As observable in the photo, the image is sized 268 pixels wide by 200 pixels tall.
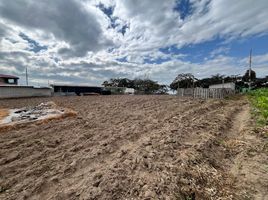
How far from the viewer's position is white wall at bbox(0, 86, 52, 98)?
27.4 metres

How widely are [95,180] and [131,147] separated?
1687 mm

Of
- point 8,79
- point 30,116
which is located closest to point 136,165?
point 30,116

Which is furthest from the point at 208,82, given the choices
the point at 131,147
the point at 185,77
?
the point at 131,147

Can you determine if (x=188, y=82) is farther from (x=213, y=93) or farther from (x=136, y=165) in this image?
(x=136, y=165)

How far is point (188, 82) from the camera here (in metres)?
43.1

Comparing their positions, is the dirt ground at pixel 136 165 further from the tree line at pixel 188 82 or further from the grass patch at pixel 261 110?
the tree line at pixel 188 82

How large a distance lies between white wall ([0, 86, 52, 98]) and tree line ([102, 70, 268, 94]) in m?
25.6

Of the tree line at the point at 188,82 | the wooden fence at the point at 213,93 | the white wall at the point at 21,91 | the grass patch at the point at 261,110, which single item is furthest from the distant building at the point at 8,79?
the grass patch at the point at 261,110

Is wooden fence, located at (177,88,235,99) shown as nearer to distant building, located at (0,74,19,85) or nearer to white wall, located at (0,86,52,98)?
white wall, located at (0,86,52,98)

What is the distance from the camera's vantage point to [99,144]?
15.6 ft

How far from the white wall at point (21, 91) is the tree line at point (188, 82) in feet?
84.1

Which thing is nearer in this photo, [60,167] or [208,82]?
[60,167]

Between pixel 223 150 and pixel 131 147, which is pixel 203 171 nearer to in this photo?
pixel 223 150

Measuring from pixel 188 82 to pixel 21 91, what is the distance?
108ft
